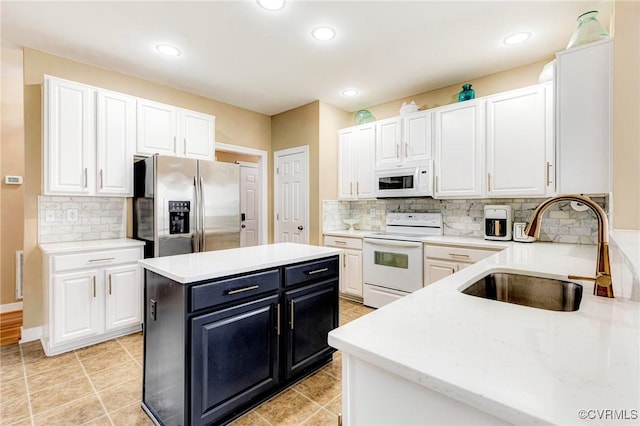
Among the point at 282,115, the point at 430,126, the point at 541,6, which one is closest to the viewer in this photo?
the point at 541,6

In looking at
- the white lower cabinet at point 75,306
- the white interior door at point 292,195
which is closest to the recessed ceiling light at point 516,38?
the white interior door at point 292,195

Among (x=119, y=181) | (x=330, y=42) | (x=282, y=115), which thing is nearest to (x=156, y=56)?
(x=119, y=181)

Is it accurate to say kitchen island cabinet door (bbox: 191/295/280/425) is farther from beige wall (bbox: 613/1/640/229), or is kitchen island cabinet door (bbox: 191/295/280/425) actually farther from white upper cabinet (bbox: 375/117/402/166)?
white upper cabinet (bbox: 375/117/402/166)

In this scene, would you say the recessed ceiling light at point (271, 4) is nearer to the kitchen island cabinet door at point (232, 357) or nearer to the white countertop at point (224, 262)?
the white countertop at point (224, 262)

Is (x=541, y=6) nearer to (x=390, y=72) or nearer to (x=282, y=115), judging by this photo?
(x=390, y=72)

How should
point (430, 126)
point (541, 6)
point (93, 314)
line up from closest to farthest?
point (541, 6), point (93, 314), point (430, 126)

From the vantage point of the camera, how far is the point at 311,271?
2.14 meters

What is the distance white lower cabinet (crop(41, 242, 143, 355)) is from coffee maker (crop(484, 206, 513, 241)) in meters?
3.59

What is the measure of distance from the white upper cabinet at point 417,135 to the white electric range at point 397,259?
0.77 meters

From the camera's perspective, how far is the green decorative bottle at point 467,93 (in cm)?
329

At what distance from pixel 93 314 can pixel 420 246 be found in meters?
3.26

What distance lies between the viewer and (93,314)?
2.69m

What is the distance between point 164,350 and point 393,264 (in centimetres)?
251

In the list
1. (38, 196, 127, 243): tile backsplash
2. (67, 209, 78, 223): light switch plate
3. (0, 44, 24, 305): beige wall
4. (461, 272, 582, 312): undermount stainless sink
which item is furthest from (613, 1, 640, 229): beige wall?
(0, 44, 24, 305): beige wall
